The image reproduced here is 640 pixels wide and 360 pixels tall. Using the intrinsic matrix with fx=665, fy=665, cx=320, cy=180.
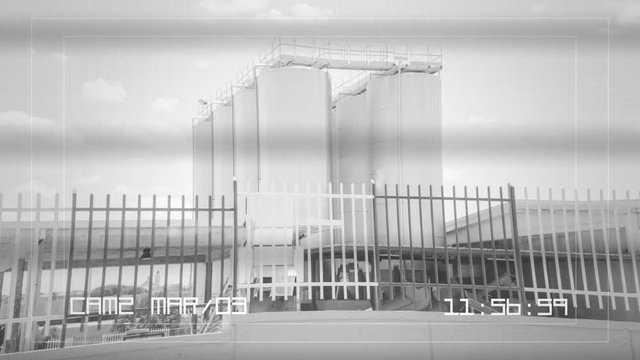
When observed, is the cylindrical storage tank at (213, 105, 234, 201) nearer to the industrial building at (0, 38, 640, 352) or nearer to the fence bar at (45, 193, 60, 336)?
the industrial building at (0, 38, 640, 352)

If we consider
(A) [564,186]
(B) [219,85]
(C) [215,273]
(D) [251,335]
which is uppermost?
(B) [219,85]

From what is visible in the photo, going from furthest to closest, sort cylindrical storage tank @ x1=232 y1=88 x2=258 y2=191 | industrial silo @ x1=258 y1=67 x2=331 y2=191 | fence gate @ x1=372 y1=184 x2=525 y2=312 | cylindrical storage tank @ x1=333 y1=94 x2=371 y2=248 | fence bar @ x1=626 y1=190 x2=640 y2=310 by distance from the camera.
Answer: cylindrical storage tank @ x1=333 y1=94 x2=371 y2=248 < fence bar @ x1=626 y1=190 x2=640 y2=310 < fence gate @ x1=372 y1=184 x2=525 y2=312 < cylindrical storage tank @ x1=232 y1=88 x2=258 y2=191 < industrial silo @ x1=258 y1=67 x2=331 y2=191

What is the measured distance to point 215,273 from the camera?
174 inches

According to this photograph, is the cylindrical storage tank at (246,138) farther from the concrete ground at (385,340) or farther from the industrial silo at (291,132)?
the concrete ground at (385,340)

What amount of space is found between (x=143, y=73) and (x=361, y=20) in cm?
100

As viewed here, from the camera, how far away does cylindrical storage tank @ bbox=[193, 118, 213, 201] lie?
10.8 feet

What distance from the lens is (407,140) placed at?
412cm

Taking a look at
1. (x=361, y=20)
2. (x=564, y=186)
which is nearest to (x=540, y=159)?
(x=564, y=186)

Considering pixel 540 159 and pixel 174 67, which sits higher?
pixel 174 67

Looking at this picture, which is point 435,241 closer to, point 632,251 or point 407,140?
point 407,140

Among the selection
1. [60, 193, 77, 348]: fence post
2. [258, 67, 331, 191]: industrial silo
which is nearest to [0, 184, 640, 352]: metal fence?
[60, 193, 77, 348]: fence post

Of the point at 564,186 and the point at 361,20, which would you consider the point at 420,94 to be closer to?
the point at 564,186

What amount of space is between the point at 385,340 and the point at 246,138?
1.29 metres

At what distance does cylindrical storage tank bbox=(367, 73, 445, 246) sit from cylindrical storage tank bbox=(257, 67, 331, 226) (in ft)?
1.39
